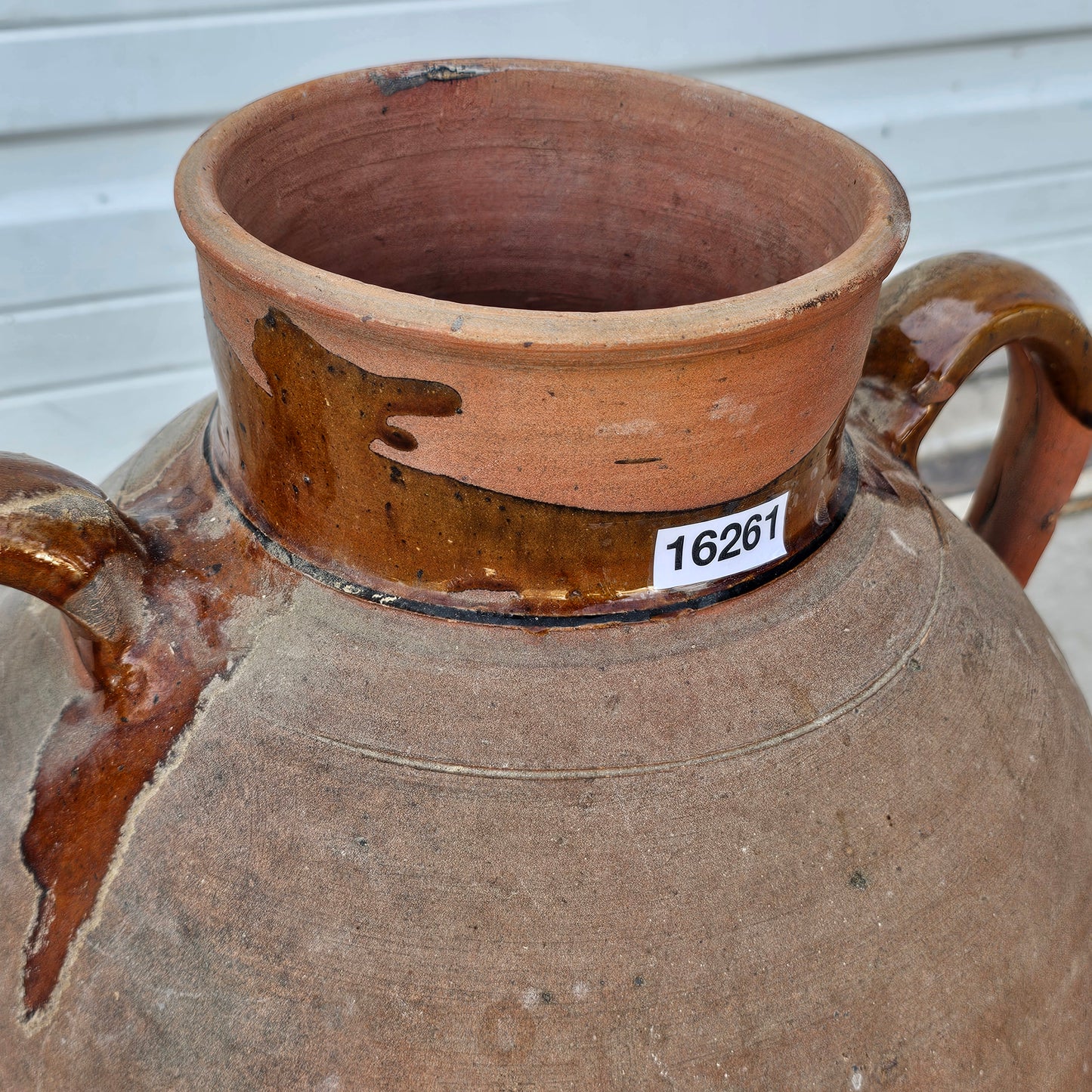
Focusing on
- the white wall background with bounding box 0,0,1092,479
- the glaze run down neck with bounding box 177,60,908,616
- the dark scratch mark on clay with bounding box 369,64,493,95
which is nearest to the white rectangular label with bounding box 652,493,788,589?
the glaze run down neck with bounding box 177,60,908,616

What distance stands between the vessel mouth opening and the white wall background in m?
0.87

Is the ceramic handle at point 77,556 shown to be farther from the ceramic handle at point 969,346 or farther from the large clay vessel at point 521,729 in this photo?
the ceramic handle at point 969,346

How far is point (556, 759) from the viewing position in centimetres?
69

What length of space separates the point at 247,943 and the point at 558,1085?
18 cm

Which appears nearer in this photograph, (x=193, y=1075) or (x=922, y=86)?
(x=193, y=1075)

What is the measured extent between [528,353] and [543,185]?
0.45 m

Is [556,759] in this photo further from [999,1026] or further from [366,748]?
[999,1026]

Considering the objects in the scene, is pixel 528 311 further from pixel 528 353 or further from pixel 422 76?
pixel 422 76

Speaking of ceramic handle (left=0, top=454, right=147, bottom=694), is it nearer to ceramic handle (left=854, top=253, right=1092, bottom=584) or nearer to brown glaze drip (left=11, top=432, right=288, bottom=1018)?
brown glaze drip (left=11, top=432, right=288, bottom=1018)

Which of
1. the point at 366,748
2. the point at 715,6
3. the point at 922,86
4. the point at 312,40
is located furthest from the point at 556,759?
the point at 922,86

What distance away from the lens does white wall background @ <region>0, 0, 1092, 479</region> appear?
5.62ft

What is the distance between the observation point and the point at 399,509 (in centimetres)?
73

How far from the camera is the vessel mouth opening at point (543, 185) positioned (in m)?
0.89

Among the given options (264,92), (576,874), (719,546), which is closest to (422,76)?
(719,546)
